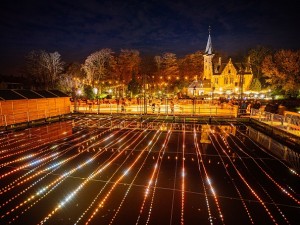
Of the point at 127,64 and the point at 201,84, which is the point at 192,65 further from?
the point at 127,64

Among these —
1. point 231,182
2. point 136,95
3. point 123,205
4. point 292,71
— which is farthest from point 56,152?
point 292,71

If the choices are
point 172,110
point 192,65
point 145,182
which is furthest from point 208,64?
point 145,182

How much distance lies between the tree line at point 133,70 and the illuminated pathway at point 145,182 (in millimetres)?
15922

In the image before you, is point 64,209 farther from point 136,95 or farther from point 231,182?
point 136,95

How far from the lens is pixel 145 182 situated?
665 cm

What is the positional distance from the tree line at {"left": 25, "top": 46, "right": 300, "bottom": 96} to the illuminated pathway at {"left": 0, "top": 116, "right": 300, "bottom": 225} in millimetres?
15922

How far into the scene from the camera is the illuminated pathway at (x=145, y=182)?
500 cm

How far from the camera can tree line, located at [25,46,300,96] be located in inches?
1353

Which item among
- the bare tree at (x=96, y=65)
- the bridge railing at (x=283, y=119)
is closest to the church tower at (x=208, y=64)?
the bare tree at (x=96, y=65)

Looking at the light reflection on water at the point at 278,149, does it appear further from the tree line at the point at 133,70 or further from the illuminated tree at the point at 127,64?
the illuminated tree at the point at 127,64

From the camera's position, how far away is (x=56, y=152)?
9789mm

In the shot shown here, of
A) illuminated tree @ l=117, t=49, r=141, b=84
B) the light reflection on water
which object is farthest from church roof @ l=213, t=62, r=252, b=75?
the light reflection on water

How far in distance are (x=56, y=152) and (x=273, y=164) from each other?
9203 mm

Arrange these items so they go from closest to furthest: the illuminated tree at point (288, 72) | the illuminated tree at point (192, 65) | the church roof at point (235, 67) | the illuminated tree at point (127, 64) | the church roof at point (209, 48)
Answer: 1. the illuminated tree at point (288, 72)
2. the illuminated tree at point (127, 64)
3. the church roof at point (235, 67)
4. the illuminated tree at point (192, 65)
5. the church roof at point (209, 48)
